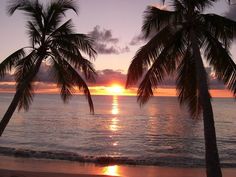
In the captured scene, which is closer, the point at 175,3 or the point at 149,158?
the point at 175,3

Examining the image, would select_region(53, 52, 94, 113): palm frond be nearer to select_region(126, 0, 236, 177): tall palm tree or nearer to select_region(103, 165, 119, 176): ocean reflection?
select_region(126, 0, 236, 177): tall palm tree

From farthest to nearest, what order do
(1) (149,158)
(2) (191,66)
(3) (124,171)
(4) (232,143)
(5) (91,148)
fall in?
(4) (232,143) → (5) (91,148) → (1) (149,158) → (3) (124,171) → (2) (191,66)

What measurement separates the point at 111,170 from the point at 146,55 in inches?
357

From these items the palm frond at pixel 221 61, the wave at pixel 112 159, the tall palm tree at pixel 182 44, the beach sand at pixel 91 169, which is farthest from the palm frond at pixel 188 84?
the wave at pixel 112 159

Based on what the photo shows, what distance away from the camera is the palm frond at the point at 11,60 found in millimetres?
12969

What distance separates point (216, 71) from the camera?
11695 mm

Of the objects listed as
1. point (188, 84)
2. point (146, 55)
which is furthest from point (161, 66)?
point (188, 84)

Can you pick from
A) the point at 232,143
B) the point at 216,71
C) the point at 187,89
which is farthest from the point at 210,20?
the point at 232,143

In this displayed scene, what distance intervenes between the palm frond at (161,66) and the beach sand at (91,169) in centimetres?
609

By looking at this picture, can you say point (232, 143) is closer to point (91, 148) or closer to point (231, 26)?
point (91, 148)

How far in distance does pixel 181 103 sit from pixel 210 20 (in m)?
3.52

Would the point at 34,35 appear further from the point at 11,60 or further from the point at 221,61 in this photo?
the point at 221,61

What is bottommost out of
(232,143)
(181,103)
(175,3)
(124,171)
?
(232,143)

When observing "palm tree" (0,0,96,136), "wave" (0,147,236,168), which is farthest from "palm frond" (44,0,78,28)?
"wave" (0,147,236,168)
